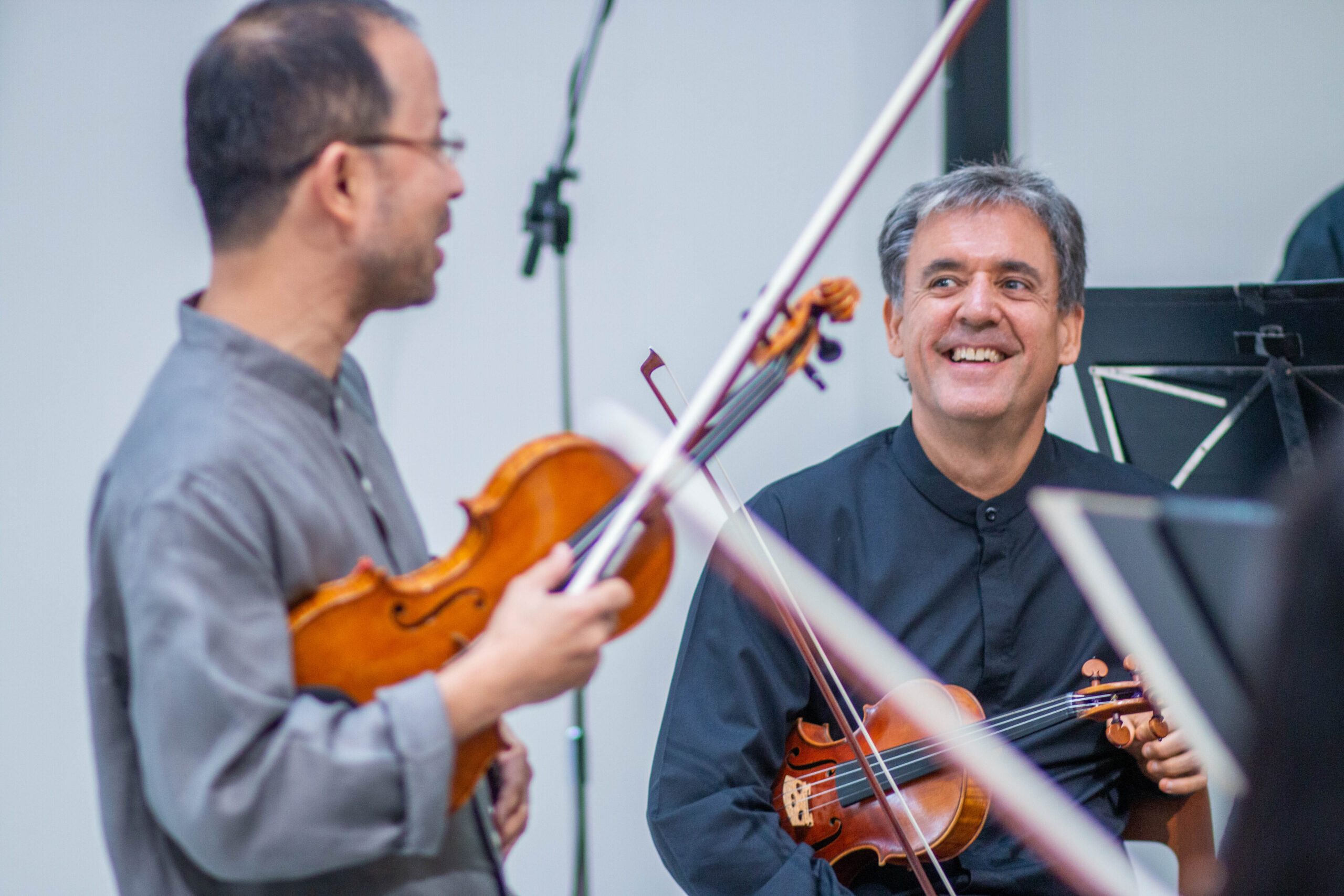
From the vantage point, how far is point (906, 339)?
1.63 m

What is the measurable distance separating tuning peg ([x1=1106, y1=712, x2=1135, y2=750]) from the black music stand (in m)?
0.50

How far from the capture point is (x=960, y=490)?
1.58m

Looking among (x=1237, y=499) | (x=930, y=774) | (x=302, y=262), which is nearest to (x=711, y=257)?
(x=1237, y=499)

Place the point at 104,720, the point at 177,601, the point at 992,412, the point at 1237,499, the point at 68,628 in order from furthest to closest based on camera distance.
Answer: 1. the point at 68,628
2. the point at 1237,499
3. the point at 992,412
4. the point at 104,720
5. the point at 177,601

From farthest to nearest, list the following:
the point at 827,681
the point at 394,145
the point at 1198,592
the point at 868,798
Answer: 1. the point at 827,681
2. the point at 868,798
3. the point at 394,145
4. the point at 1198,592

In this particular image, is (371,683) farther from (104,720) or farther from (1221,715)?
(1221,715)

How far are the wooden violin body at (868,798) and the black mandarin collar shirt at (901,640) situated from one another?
30 millimetres

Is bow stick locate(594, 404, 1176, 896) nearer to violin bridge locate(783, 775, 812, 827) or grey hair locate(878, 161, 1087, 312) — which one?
violin bridge locate(783, 775, 812, 827)

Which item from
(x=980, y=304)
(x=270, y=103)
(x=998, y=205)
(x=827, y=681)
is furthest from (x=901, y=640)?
(x=270, y=103)

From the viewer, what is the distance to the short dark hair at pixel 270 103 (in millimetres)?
882

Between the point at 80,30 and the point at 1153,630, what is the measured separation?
1.94 metres

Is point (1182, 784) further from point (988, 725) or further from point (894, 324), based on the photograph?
point (894, 324)

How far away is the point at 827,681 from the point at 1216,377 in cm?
75

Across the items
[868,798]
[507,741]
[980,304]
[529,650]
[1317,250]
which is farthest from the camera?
[1317,250]
